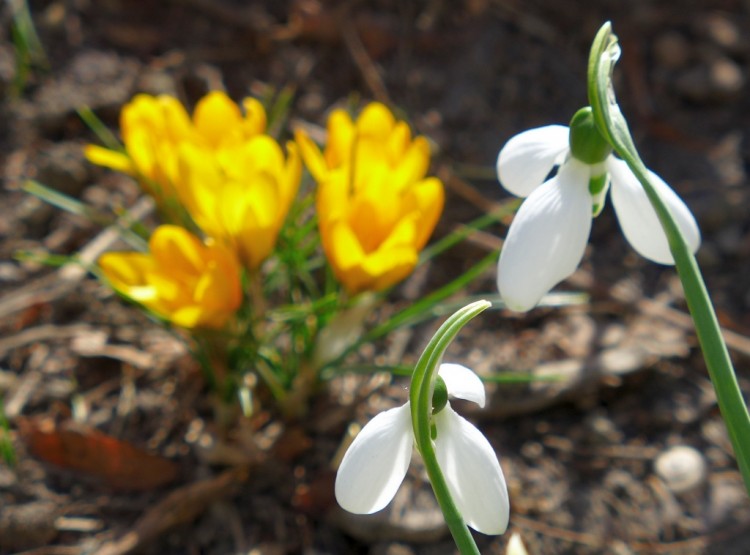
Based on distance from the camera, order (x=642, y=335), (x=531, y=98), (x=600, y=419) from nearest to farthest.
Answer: (x=600, y=419) < (x=642, y=335) < (x=531, y=98)

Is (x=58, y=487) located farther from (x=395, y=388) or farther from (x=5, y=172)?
(x=5, y=172)

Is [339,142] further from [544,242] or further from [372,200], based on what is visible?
[544,242]

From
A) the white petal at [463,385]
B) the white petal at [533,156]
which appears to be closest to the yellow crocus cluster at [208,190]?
the white petal at [533,156]

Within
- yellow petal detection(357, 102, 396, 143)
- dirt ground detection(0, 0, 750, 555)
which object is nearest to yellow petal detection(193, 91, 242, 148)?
yellow petal detection(357, 102, 396, 143)

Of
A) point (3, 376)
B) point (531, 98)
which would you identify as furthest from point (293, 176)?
point (531, 98)

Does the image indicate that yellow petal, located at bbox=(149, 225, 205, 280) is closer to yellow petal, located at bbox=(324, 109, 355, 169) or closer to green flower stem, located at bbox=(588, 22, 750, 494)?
yellow petal, located at bbox=(324, 109, 355, 169)

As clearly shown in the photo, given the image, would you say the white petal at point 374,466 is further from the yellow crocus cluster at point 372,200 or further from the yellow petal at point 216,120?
the yellow petal at point 216,120

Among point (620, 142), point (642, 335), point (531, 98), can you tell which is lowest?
point (642, 335)
